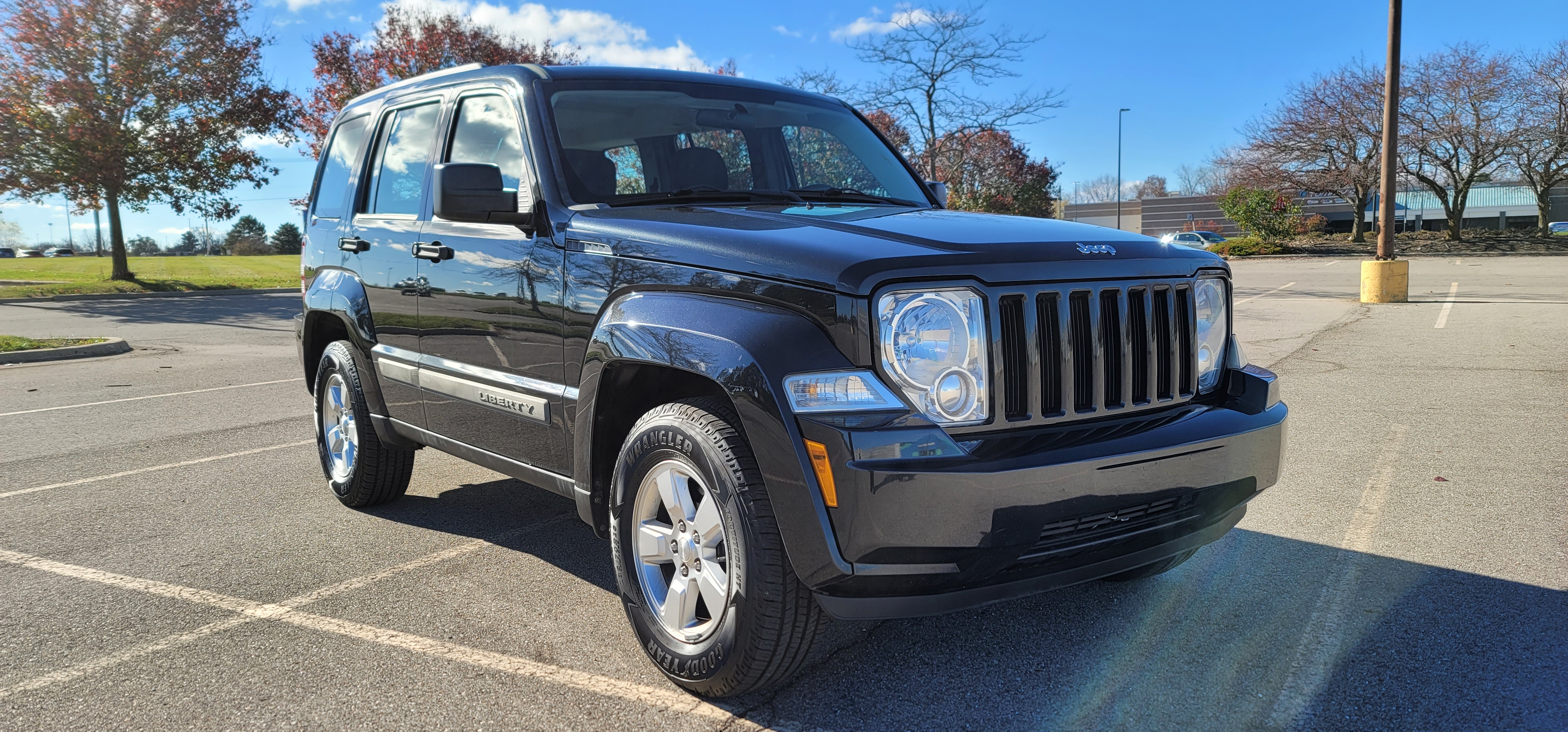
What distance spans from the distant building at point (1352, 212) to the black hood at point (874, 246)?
55.4 m

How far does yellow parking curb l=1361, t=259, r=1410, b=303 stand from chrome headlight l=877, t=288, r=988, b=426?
17113mm

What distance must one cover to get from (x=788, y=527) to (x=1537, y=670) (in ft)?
7.36

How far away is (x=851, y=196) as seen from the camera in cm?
414

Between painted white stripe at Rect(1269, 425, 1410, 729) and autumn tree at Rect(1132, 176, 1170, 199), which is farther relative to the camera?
autumn tree at Rect(1132, 176, 1170, 199)

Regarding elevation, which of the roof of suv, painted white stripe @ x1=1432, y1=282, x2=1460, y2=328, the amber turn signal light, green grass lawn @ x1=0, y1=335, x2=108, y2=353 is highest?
the roof of suv

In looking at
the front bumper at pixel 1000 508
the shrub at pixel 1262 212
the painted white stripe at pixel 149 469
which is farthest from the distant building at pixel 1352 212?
the front bumper at pixel 1000 508

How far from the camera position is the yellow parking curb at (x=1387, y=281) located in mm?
17219

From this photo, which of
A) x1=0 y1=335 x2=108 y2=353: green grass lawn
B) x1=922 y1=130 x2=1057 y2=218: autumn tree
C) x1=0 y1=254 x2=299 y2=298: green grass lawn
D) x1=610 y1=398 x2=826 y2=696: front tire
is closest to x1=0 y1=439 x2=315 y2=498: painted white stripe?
x1=610 y1=398 x2=826 y2=696: front tire

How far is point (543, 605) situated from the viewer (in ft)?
12.5

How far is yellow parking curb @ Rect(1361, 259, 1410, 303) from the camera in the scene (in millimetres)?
17219

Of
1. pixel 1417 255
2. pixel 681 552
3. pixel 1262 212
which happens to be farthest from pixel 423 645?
pixel 1262 212

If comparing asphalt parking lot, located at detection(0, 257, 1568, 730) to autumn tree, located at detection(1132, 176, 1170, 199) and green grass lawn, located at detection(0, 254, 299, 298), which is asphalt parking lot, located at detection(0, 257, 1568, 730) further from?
autumn tree, located at detection(1132, 176, 1170, 199)

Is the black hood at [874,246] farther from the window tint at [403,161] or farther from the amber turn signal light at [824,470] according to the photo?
the window tint at [403,161]

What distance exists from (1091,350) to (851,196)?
1530 millimetres
